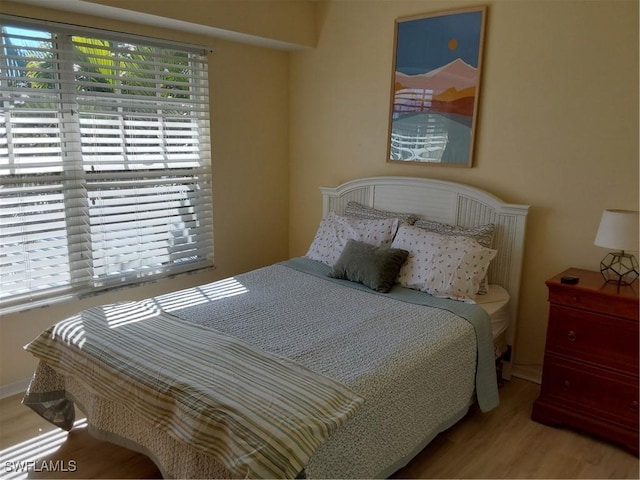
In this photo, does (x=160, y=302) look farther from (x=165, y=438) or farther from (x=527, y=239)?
(x=527, y=239)

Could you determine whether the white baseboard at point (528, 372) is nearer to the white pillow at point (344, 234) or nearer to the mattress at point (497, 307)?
the mattress at point (497, 307)

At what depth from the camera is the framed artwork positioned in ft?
9.80

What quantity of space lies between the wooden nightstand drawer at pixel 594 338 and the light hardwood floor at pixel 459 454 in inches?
16.5

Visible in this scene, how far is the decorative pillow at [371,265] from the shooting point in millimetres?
2768

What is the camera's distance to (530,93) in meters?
2.81

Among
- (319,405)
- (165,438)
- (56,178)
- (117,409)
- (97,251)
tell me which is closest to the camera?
(319,405)

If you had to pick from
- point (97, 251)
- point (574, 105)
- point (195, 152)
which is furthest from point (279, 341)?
point (574, 105)

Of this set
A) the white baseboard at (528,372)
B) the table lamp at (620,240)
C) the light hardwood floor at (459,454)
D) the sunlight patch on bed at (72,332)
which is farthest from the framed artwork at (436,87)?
the sunlight patch on bed at (72,332)

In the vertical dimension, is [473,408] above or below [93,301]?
below

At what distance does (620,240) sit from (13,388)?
3326 mm

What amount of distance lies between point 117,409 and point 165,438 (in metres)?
0.37

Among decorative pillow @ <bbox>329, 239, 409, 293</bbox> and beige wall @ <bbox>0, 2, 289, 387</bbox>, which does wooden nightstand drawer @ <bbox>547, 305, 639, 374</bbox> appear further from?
beige wall @ <bbox>0, 2, 289, 387</bbox>

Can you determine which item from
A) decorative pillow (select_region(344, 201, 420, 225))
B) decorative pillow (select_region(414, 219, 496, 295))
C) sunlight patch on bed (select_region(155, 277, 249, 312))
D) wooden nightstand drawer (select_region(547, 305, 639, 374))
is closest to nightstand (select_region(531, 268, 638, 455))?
wooden nightstand drawer (select_region(547, 305, 639, 374))

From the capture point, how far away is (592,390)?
2.37m
